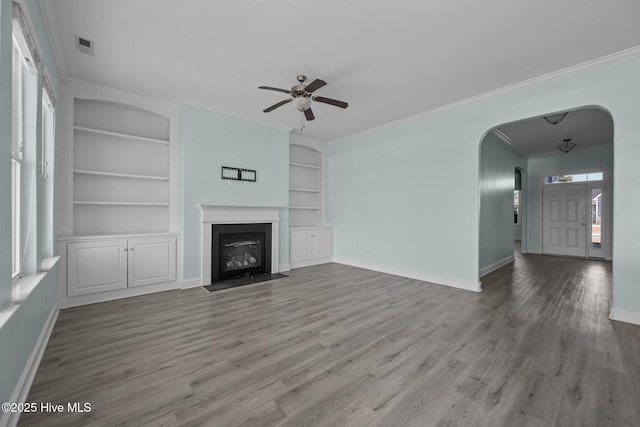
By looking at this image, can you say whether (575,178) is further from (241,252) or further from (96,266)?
(96,266)

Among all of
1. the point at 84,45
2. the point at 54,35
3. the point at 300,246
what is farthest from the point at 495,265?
the point at 54,35

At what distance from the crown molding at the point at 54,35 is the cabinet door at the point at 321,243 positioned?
4.70 m

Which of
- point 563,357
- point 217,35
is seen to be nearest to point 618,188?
point 563,357

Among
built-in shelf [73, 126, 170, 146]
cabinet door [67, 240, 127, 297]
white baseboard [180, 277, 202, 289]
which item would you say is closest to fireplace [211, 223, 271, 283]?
white baseboard [180, 277, 202, 289]

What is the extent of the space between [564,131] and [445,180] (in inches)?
135

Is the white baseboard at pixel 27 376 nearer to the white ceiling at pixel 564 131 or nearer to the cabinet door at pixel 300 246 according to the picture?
the cabinet door at pixel 300 246

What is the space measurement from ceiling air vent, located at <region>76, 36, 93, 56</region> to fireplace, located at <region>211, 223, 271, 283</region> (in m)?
2.64

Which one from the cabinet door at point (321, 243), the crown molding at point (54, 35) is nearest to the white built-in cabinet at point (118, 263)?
the crown molding at point (54, 35)

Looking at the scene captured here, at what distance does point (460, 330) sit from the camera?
2828 millimetres

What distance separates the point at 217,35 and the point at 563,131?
6.79 meters

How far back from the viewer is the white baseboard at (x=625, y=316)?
2.94 metres

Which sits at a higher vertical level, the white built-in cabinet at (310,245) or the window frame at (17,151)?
the window frame at (17,151)

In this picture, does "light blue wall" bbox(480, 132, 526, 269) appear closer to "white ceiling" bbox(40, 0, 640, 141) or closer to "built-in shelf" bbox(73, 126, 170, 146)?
"white ceiling" bbox(40, 0, 640, 141)

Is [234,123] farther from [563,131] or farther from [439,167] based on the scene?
[563,131]
